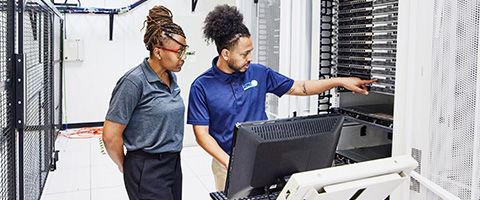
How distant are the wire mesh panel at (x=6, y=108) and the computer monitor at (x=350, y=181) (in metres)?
1.42

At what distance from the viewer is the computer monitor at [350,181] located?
910mm

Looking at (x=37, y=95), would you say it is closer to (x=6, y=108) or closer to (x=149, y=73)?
(x=6, y=108)

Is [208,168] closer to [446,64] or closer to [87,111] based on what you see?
[87,111]

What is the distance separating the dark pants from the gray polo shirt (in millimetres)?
40

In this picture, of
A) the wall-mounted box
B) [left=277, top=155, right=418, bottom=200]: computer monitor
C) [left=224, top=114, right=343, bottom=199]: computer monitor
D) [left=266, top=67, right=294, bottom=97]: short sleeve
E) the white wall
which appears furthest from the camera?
the white wall

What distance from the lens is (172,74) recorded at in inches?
74.8

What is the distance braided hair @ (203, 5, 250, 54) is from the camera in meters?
1.87

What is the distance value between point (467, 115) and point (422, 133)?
0.63 feet

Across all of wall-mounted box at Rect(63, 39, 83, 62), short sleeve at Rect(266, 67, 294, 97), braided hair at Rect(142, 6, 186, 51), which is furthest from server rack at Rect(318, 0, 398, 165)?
wall-mounted box at Rect(63, 39, 83, 62)

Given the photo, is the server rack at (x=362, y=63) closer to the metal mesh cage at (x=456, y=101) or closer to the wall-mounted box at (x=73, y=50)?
the metal mesh cage at (x=456, y=101)

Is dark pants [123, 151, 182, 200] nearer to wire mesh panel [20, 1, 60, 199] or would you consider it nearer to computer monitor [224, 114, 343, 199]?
computer monitor [224, 114, 343, 199]

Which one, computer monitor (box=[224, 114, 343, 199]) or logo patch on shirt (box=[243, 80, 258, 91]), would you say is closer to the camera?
computer monitor (box=[224, 114, 343, 199])

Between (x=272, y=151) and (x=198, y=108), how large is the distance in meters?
0.77

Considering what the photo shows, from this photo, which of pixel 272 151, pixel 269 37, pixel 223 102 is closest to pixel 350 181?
pixel 272 151
